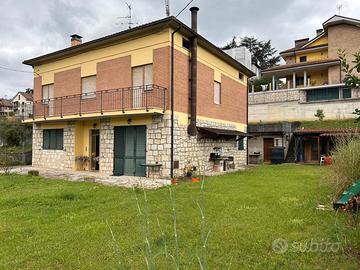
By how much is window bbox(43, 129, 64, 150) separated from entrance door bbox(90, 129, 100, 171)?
6.95 feet

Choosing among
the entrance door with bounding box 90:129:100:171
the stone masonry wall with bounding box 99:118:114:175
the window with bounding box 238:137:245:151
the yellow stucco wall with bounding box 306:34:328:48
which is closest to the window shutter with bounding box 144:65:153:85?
the stone masonry wall with bounding box 99:118:114:175

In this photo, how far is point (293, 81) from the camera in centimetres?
3300

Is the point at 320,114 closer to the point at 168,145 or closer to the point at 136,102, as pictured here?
the point at 168,145

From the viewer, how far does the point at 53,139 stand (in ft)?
60.4

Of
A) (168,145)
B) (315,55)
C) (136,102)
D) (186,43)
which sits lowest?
(168,145)

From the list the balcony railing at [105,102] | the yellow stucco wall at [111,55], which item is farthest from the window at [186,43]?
Result: the balcony railing at [105,102]

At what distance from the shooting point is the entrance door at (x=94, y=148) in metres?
16.9

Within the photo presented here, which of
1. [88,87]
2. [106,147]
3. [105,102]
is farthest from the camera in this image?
[88,87]

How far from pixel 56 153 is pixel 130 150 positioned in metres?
6.21

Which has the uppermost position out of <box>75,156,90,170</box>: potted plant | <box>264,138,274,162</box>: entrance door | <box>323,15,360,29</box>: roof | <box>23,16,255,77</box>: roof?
<box>323,15,360,29</box>: roof

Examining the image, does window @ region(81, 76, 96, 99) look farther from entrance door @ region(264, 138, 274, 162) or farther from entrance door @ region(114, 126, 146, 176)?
entrance door @ region(264, 138, 274, 162)

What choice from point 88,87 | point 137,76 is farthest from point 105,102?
point 137,76

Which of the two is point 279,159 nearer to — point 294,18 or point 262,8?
point 294,18

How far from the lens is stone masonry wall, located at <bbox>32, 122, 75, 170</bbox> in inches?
676
